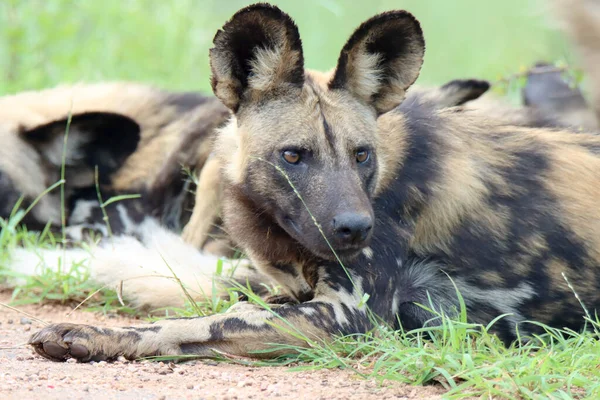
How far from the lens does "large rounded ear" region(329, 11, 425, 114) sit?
3.36 metres

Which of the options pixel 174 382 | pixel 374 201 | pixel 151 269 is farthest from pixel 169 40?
pixel 174 382

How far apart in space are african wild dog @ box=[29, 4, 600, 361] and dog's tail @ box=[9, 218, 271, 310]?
0.42 m

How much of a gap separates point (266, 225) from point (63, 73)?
4409 mm

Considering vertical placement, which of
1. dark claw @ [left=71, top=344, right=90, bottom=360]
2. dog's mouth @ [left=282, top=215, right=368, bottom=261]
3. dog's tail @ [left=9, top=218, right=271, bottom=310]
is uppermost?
dog's mouth @ [left=282, top=215, right=368, bottom=261]

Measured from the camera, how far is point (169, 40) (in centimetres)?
802

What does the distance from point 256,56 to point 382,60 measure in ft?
1.66

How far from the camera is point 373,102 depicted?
3.53 metres

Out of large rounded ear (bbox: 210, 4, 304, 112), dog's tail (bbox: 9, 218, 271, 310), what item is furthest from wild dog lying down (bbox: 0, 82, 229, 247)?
large rounded ear (bbox: 210, 4, 304, 112)

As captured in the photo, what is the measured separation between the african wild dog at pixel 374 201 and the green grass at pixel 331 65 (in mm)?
153

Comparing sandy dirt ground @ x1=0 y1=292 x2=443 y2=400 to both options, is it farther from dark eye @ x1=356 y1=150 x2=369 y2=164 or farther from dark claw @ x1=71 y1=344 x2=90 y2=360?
dark eye @ x1=356 y1=150 x2=369 y2=164

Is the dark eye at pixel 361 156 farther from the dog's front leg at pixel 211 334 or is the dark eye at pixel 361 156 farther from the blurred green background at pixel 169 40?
the blurred green background at pixel 169 40

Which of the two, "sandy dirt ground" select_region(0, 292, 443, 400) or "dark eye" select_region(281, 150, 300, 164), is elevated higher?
"dark eye" select_region(281, 150, 300, 164)

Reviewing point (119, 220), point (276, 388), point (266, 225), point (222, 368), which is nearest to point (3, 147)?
point (119, 220)

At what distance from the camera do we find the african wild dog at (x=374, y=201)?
3125 mm
